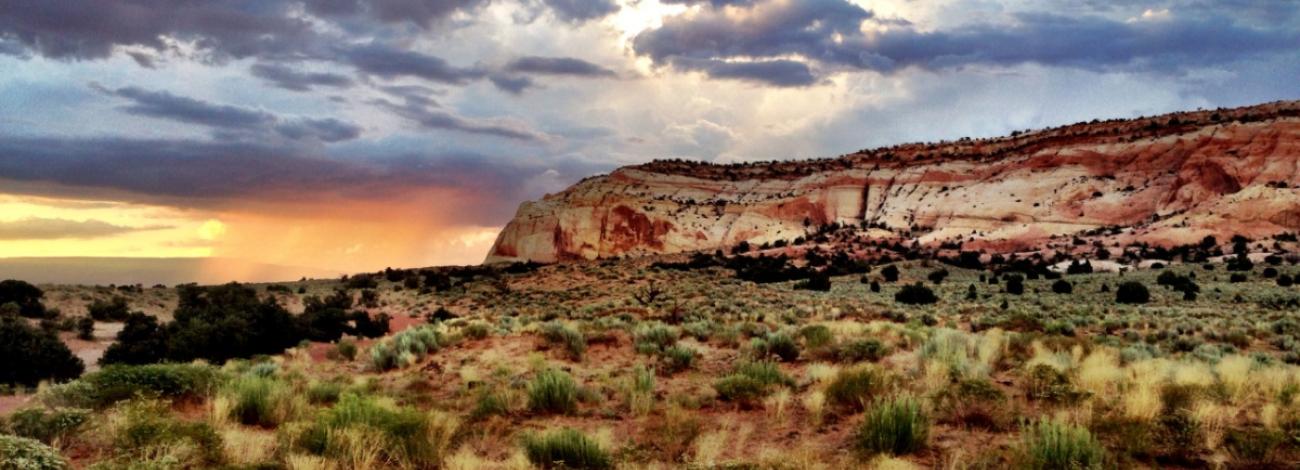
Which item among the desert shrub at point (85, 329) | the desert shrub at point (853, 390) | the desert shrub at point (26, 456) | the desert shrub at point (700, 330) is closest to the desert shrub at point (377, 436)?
the desert shrub at point (26, 456)

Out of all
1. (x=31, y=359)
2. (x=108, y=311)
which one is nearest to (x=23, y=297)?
(x=108, y=311)

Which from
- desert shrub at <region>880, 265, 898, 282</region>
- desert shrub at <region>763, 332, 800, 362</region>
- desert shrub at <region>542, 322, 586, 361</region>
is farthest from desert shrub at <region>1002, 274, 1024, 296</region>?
desert shrub at <region>542, 322, 586, 361</region>

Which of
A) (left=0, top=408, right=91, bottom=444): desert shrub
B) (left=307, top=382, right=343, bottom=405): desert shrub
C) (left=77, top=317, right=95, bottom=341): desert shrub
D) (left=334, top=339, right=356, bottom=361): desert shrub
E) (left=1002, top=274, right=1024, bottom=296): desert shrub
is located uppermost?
(left=1002, top=274, right=1024, bottom=296): desert shrub

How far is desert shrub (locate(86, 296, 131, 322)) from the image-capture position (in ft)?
117

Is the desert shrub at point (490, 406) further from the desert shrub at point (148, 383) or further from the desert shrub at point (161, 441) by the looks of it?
the desert shrub at point (148, 383)

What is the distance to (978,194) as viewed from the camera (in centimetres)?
7125

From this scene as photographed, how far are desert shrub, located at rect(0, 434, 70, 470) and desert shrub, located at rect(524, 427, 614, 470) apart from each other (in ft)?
13.3

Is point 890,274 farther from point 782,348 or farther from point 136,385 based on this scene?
point 136,385

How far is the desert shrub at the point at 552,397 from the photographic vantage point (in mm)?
10008

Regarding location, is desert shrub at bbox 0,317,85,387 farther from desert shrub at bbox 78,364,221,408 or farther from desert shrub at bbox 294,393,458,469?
desert shrub at bbox 294,393,458,469

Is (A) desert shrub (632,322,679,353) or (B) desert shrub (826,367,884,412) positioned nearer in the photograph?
(B) desert shrub (826,367,884,412)

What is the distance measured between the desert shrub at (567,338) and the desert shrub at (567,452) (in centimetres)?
731

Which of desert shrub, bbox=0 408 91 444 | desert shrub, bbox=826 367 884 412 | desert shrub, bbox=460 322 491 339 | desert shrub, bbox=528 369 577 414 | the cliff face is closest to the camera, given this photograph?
desert shrub, bbox=0 408 91 444

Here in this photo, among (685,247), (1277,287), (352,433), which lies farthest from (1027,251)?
(352,433)
